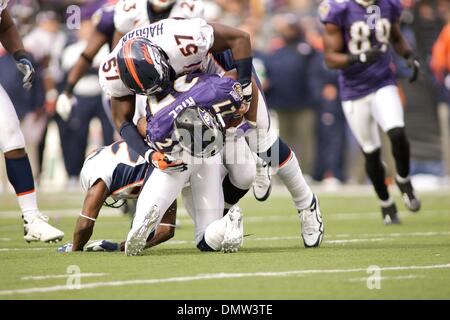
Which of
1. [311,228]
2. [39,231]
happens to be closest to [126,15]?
[39,231]

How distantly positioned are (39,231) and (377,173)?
3488 mm

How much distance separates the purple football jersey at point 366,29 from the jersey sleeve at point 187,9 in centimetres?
109

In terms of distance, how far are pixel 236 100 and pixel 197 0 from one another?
2685 mm

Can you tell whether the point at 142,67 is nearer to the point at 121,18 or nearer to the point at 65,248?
the point at 65,248

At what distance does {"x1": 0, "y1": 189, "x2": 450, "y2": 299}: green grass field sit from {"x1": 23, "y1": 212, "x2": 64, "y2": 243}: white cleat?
106 millimetres

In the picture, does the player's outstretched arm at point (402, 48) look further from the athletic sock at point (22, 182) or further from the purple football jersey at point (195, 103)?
the athletic sock at point (22, 182)

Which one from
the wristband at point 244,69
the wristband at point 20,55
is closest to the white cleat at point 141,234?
the wristband at point 244,69

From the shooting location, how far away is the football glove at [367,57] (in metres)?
8.58

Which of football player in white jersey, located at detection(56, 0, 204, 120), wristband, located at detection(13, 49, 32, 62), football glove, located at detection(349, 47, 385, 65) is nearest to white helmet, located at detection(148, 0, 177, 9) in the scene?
football player in white jersey, located at detection(56, 0, 204, 120)

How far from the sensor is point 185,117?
6.02m

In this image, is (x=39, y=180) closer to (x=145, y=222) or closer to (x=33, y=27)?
(x=33, y=27)

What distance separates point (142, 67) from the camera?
235 inches
